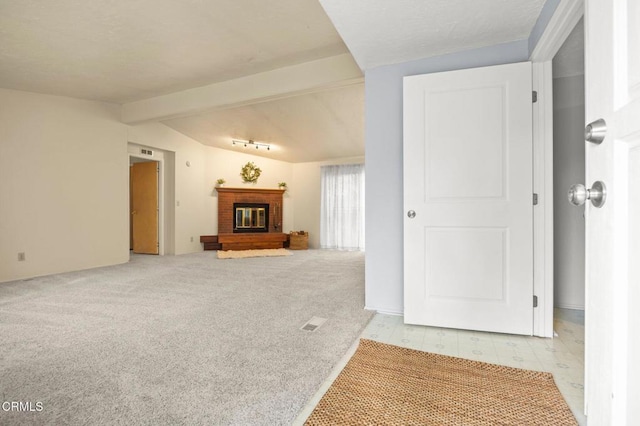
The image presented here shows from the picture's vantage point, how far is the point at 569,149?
2.69 meters

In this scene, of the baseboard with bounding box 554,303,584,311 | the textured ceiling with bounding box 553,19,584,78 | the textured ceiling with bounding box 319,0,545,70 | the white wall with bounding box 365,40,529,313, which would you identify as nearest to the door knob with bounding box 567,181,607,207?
the textured ceiling with bounding box 319,0,545,70

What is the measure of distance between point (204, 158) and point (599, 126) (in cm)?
692

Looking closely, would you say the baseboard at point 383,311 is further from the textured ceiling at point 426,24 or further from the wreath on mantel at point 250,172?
the wreath on mantel at point 250,172

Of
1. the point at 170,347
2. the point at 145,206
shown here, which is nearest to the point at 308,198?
the point at 145,206

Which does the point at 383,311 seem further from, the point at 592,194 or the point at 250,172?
the point at 250,172

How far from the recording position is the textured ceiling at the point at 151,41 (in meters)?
2.44

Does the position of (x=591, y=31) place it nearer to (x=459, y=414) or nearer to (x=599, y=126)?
(x=599, y=126)

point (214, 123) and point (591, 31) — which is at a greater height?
point (214, 123)

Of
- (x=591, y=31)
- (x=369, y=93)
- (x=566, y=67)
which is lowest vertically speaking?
(x=591, y=31)

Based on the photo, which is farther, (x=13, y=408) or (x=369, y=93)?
(x=369, y=93)

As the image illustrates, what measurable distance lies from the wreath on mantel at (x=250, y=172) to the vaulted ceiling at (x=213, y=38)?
9.68 ft

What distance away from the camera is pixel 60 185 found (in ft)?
13.9

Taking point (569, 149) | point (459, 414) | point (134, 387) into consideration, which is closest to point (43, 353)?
point (134, 387)

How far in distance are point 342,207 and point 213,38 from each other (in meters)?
4.90
